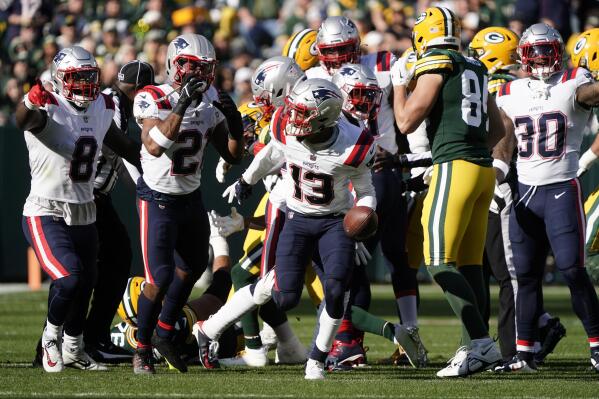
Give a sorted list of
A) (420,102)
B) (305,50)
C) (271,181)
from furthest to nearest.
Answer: (305,50) < (271,181) < (420,102)

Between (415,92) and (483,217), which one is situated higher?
(415,92)

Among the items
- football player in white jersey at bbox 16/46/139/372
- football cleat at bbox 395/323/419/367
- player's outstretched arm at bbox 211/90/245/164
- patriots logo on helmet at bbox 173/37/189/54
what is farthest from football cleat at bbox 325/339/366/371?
patriots logo on helmet at bbox 173/37/189/54

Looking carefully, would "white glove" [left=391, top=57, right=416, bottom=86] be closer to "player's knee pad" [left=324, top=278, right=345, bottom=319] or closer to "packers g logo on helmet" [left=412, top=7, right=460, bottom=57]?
"packers g logo on helmet" [left=412, top=7, right=460, bottom=57]

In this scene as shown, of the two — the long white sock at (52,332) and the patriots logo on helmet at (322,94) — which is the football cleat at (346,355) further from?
the patriots logo on helmet at (322,94)

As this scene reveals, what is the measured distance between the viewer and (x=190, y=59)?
23.5 ft

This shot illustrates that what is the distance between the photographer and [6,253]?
14.0m

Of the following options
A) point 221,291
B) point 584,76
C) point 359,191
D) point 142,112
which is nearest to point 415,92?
point 359,191

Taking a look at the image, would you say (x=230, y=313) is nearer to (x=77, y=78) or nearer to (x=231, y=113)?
(x=231, y=113)

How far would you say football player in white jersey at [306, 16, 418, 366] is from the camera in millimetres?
7887

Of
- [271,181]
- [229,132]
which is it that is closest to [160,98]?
[229,132]

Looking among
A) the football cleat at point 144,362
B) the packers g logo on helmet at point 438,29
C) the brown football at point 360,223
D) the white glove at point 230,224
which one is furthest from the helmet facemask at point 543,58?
the football cleat at point 144,362

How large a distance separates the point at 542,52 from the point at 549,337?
70.0 inches

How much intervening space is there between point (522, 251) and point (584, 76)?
106 centimetres

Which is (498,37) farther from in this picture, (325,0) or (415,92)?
(325,0)
